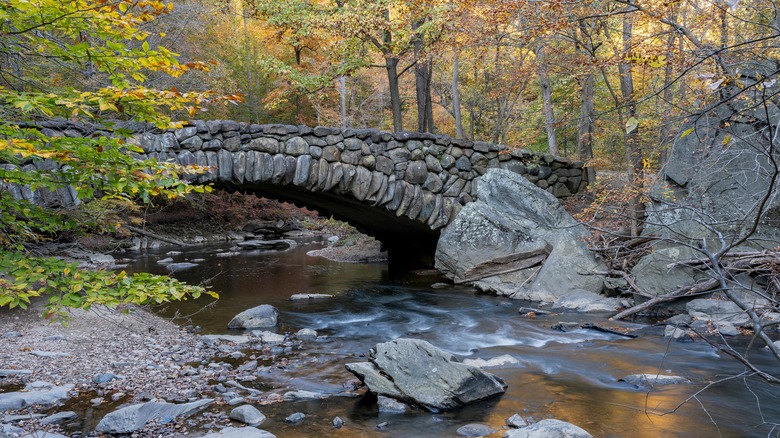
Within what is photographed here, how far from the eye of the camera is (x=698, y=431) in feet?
13.0

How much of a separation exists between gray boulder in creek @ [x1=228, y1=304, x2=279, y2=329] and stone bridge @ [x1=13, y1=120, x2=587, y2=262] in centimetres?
205

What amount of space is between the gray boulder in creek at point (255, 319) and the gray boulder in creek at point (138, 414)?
3031 millimetres

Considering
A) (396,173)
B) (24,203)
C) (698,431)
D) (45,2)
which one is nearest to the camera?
(45,2)

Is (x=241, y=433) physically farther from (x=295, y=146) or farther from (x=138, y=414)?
(x=295, y=146)

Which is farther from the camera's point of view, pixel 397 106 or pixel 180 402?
pixel 397 106

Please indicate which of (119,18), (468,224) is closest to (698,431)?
(119,18)

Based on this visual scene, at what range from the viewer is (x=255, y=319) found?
7.32 meters

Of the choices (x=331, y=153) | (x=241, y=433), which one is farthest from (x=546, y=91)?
(x=241, y=433)

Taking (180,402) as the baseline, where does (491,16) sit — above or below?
above

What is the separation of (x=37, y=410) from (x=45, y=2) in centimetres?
289

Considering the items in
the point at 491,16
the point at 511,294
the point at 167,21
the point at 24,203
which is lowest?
the point at 511,294

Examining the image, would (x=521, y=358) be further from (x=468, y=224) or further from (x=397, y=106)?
(x=397, y=106)

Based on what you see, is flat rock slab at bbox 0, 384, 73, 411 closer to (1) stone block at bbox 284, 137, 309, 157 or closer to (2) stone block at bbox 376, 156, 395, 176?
(1) stone block at bbox 284, 137, 309, 157

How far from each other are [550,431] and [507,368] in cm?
192
